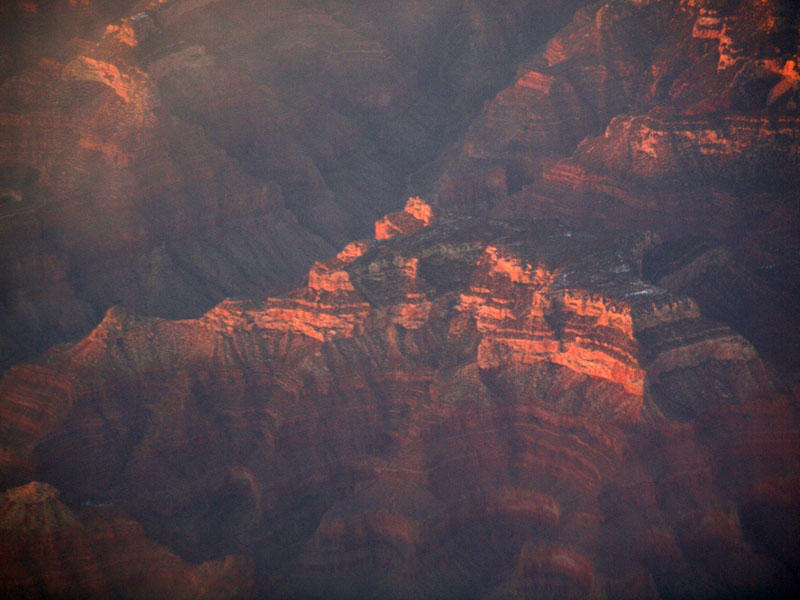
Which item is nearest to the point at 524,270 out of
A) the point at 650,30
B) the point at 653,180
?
the point at 653,180

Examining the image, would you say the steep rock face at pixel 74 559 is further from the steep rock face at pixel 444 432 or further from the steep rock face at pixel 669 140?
the steep rock face at pixel 669 140

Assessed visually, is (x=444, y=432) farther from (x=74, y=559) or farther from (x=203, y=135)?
(x=203, y=135)

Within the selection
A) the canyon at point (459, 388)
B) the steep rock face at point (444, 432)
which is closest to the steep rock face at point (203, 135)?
the canyon at point (459, 388)

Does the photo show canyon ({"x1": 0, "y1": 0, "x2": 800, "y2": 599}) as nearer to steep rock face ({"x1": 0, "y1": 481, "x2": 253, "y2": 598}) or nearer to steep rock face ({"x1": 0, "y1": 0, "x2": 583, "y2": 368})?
steep rock face ({"x1": 0, "y1": 481, "x2": 253, "y2": 598})

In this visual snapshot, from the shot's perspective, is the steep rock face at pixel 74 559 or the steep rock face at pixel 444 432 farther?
the steep rock face at pixel 74 559

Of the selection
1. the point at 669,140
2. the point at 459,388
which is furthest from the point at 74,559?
the point at 669,140

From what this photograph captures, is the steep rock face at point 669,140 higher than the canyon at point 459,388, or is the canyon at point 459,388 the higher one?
the steep rock face at point 669,140

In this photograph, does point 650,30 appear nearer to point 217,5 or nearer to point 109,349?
point 217,5

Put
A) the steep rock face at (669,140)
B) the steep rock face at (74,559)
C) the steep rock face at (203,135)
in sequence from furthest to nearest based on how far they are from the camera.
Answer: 1. the steep rock face at (203,135)
2. the steep rock face at (669,140)
3. the steep rock face at (74,559)

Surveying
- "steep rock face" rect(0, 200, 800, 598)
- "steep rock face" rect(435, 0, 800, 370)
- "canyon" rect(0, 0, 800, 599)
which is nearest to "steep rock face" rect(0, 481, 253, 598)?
"canyon" rect(0, 0, 800, 599)
